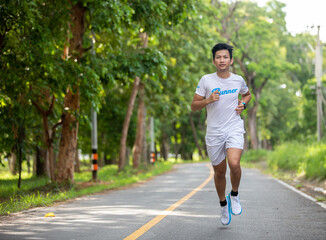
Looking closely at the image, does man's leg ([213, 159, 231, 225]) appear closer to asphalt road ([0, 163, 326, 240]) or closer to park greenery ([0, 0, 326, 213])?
asphalt road ([0, 163, 326, 240])

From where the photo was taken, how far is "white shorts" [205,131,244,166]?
6.45m

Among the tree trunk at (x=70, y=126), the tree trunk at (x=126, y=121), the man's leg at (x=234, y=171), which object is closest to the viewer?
the man's leg at (x=234, y=171)

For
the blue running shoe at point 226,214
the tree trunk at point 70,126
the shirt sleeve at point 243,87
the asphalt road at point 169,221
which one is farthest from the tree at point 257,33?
the blue running shoe at point 226,214

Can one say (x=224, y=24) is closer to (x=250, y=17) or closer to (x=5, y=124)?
(x=250, y=17)

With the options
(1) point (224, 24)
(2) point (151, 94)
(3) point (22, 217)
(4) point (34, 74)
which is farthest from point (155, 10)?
(1) point (224, 24)

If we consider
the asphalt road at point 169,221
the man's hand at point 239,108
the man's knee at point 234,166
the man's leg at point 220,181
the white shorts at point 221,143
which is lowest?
the asphalt road at point 169,221

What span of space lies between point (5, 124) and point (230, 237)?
9.25 meters

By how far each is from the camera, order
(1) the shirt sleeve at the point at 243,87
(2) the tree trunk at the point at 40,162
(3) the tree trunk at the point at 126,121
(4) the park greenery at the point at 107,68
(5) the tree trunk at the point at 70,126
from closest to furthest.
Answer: (1) the shirt sleeve at the point at 243,87, (4) the park greenery at the point at 107,68, (5) the tree trunk at the point at 70,126, (2) the tree trunk at the point at 40,162, (3) the tree trunk at the point at 126,121

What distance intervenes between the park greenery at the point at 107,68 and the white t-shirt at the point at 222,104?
430 centimetres

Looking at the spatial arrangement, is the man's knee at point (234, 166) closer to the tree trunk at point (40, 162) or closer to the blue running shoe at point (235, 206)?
the blue running shoe at point (235, 206)

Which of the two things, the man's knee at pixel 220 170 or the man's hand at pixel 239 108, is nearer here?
the man's hand at pixel 239 108

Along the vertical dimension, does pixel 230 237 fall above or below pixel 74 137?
below

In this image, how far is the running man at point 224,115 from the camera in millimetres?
6465

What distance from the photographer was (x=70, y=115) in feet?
50.5
